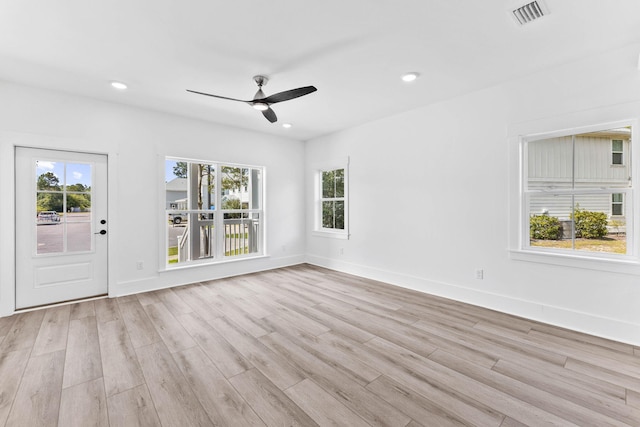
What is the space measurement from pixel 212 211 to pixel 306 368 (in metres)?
3.53

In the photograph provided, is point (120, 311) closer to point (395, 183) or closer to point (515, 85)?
point (395, 183)

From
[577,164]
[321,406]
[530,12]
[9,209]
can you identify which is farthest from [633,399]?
[9,209]

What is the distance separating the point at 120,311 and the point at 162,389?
198 centimetres

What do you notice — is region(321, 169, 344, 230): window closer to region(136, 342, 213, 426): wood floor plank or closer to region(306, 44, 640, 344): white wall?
region(306, 44, 640, 344): white wall

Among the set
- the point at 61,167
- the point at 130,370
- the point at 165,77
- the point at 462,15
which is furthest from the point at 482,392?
the point at 61,167

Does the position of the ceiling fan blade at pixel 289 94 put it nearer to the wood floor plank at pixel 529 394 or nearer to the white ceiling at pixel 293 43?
the white ceiling at pixel 293 43

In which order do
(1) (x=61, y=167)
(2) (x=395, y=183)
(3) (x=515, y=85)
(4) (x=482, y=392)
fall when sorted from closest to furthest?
(4) (x=482, y=392) → (3) (x=515, y=85) → (1) (x=61, y=167) → (2) (x=395, y=183)

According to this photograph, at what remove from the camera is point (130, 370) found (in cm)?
220

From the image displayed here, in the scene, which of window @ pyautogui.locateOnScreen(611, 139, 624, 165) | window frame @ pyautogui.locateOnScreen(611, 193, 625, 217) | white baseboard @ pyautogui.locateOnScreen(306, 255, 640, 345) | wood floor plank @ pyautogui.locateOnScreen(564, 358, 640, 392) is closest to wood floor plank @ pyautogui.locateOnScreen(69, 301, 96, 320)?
white baseboard @ pyautogui.locateOnScreen(306, 255, 640, 345)

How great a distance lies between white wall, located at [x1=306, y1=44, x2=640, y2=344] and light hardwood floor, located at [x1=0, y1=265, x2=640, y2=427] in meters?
0.34

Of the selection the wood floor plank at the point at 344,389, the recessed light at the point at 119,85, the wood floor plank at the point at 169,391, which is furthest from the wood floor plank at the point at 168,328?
the recessed light at the point at 119,85

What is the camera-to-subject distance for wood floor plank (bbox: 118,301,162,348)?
2695 millimetres

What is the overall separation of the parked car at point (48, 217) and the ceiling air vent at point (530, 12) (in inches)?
213

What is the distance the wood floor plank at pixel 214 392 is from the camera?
1714 millimetres
